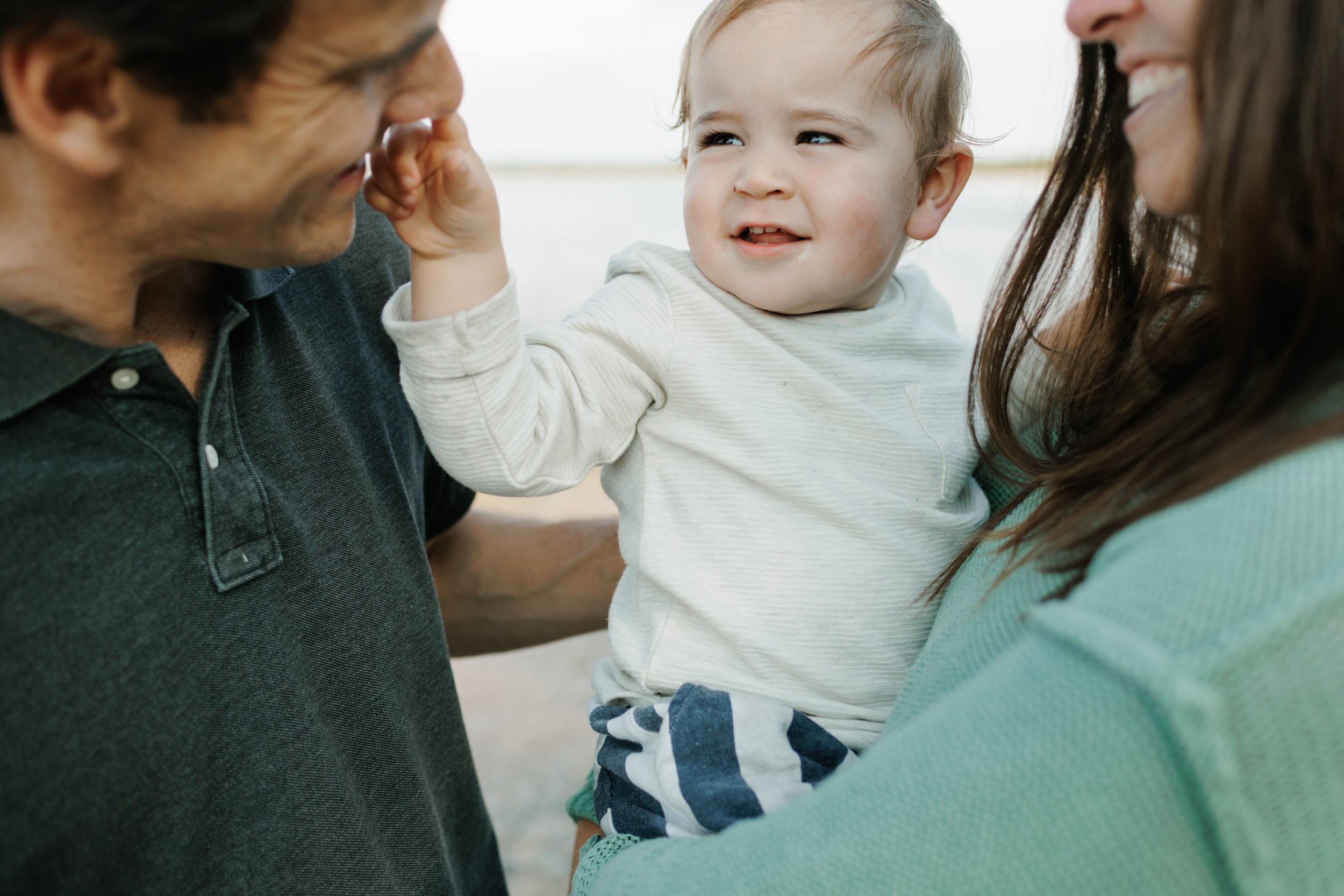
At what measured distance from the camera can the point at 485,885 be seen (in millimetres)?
1437

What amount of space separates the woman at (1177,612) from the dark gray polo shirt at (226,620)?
14.0 inches

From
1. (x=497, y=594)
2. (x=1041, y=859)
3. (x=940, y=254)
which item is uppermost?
(x=1041, y=859)

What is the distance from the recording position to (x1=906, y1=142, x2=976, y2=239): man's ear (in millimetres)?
1472

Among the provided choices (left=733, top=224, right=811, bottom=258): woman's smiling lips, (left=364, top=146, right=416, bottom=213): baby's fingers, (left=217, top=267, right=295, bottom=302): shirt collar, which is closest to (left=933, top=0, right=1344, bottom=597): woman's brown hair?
(left=733, top=224, right=811, bottom=258): woman's smiling lips

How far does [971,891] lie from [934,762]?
94mm

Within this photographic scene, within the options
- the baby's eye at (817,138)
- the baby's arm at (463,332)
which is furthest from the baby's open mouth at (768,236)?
the baby's arm at (463,332)

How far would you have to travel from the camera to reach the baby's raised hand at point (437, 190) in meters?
1.11

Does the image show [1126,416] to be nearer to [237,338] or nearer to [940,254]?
[237,338]

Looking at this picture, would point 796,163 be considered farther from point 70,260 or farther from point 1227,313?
point 70,260

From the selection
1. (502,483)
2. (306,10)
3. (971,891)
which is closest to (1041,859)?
(971,891)

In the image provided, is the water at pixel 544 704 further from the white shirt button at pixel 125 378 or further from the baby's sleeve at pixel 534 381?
the white shirt button at pixel 125 378

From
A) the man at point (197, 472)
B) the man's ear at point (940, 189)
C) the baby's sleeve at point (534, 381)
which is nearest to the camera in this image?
the man at point (197, 472)

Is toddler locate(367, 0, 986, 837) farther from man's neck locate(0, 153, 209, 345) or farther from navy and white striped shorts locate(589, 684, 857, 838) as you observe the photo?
man's neck locate(0, 153, 209, 345)

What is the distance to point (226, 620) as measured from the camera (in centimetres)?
99
